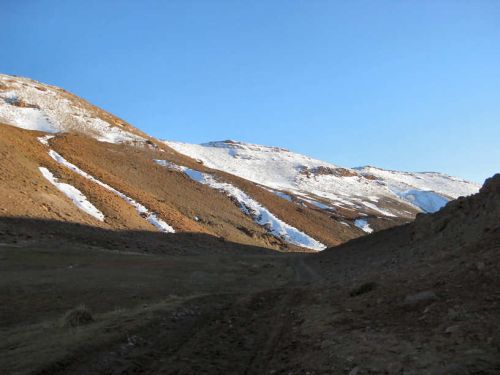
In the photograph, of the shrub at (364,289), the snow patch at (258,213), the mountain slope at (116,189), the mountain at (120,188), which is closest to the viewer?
the shrub at (364,289)

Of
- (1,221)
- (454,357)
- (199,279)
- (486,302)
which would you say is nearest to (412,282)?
(486,302)

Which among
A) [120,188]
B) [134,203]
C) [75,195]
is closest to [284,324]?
[75,195]

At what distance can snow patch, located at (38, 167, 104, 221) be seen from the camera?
59812 millimetres

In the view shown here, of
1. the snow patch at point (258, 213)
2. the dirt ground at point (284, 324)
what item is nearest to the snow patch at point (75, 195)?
the dirt ground at point (284, 324)

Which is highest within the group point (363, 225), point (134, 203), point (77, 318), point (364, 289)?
point (134, 203)

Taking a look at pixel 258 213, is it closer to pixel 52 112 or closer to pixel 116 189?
pixel 116 189

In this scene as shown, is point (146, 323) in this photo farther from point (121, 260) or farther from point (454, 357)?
point (121, 260)

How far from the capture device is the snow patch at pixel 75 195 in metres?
59.8

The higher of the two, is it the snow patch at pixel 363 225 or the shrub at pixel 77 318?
the snow patch at pixel 363 225

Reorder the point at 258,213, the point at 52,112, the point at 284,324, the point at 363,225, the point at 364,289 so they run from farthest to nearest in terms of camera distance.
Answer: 1. the point at 52,112
2. the point at 363,225
3. the point at 258,213
4. the point at 364,289
5. the point at 284,324

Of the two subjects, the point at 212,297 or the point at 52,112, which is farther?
the point at 52,112

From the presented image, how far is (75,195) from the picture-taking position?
62625 millimetres

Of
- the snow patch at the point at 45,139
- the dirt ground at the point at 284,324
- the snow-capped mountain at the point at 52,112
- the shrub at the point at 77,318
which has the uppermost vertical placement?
the snow-capped mountain at the point at 52,112

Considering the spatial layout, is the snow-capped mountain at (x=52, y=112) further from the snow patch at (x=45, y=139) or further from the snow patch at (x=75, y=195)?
the snow patch at (x=75, y=195)
